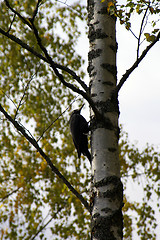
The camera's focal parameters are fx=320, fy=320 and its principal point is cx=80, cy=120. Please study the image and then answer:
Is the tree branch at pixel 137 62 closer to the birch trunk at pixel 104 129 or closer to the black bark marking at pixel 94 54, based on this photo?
the birch trunk at pixel 104 129

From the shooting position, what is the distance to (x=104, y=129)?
2129 millimetres

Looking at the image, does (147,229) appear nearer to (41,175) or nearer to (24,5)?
(41,175)

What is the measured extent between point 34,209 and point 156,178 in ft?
8.30

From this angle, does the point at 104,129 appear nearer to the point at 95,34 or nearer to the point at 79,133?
the point at 95,34

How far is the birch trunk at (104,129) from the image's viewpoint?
191 centimetres

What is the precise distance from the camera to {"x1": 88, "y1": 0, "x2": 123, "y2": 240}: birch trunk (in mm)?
1905

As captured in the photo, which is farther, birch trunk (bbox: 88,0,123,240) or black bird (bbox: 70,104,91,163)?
black bird (bbox: 70,104,91,163)

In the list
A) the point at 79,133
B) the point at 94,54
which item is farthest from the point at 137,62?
the point at 79,133

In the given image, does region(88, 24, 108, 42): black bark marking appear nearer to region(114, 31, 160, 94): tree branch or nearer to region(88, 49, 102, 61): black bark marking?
region(88, 49, 102, 61): black bark marking

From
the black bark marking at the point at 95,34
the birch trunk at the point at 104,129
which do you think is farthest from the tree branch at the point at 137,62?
the black bark marking at the point at 95,34

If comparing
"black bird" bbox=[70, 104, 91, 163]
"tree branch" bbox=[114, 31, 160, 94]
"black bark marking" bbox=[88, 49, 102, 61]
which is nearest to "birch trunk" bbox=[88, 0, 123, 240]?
"black bark marking" bbox=[88, 49, 102, 61]

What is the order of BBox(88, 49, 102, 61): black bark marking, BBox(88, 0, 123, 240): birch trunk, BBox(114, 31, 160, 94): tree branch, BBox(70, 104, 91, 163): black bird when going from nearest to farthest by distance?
BBox(88, 0, 123, 240): birch trunk, BBox(114, 31, 160, 94): tree branch, BBox(88, 49, 102, 61): black bark marking, BBox(70, 104, 91, 163): black bird

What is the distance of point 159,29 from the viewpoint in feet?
7.11

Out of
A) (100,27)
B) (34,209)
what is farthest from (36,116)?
(100,27)
